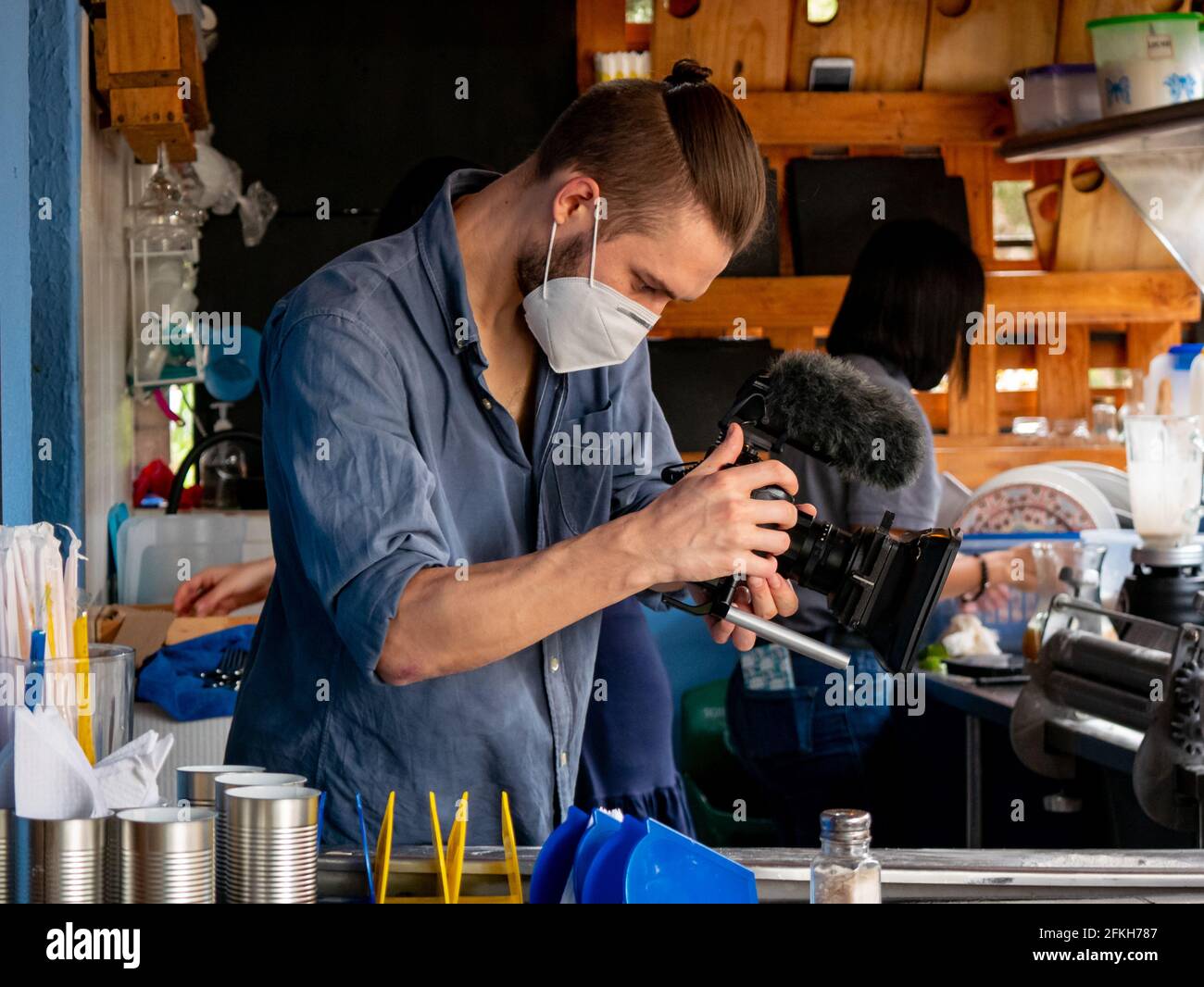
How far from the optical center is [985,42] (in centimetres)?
384

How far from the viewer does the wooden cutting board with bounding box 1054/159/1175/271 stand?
12.7 feet

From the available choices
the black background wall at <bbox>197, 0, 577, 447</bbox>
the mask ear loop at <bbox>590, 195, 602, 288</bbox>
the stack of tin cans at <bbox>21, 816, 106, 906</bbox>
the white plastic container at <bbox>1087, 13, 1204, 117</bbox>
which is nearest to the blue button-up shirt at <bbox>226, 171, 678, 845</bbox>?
the mask ear loop at <bbox>590, 195, 602, 288</bbox>

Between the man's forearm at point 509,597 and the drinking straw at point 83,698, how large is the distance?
25 centimetres

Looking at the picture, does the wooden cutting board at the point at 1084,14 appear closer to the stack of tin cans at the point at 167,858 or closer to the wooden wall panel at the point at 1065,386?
the wooden wall panel at the point at 1065,386

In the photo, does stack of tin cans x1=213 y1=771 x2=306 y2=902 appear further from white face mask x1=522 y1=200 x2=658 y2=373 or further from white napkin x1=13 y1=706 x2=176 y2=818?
white face mask x1=522 y1=200 x2=658 y2=373

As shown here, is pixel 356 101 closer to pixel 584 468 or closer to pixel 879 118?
pixel 879 118

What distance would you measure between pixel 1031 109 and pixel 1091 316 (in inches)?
26.0

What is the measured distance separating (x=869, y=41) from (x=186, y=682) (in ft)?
8.34

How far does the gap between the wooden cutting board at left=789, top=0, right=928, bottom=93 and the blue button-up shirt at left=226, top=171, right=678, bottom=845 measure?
2517mm

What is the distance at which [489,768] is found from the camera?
142 centimetres

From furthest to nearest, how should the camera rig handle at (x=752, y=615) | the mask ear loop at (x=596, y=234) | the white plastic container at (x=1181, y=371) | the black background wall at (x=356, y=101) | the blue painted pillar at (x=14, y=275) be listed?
the black background wall at (x=356, y=101)
the white plastic container at (x=1181, y=371)
the blue painted pillar at (x=14, y=275)
the mask ear loop at (x=596, y=234)
the camera rig handle at (x=752, y=615)

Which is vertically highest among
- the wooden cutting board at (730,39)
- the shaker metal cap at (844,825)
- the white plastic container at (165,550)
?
the wooden cutting board at (730,39)

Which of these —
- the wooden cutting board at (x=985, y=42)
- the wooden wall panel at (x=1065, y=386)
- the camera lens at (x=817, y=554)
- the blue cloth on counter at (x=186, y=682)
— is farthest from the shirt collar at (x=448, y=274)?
the wooden wall panel at (x=1065, y=386)

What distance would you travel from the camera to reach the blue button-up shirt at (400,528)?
123 cm
